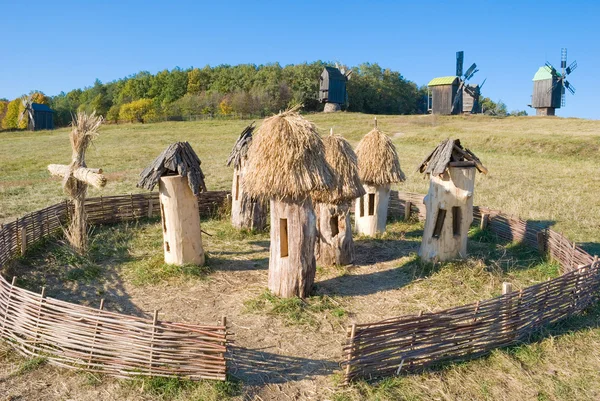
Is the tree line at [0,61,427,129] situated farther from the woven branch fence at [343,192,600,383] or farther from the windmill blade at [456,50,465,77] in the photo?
the woven branch fence at [343,192,600,383]

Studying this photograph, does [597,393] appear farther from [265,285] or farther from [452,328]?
[265,285]

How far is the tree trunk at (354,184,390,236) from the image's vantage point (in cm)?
1239

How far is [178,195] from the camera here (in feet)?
32.0

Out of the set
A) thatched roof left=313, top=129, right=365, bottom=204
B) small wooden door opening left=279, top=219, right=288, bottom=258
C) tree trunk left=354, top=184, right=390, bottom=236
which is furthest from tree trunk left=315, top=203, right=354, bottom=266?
tree trunk left=354, top=184, right=390, bottom=236

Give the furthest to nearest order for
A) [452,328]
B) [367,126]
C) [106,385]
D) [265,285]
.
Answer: [367,126] → [265,285] → [452,328] → [106,385]

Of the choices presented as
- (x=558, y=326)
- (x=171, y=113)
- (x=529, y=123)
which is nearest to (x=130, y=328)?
(x=558, y=326)

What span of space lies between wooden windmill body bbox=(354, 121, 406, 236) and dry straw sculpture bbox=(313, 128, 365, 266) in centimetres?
166

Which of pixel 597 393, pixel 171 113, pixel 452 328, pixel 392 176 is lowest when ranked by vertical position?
pixel 597 393

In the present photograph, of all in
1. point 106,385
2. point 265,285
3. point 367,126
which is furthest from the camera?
point 367,126

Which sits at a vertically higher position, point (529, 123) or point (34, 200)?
point (529, 123)

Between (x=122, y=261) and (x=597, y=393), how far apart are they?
8.94m

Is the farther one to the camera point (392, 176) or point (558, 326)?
point (392, 176)

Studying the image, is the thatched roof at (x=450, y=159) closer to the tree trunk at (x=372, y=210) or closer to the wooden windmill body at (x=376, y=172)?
the wooden windmill body at (x=376, y=172)

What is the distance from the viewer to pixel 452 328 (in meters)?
6.35
